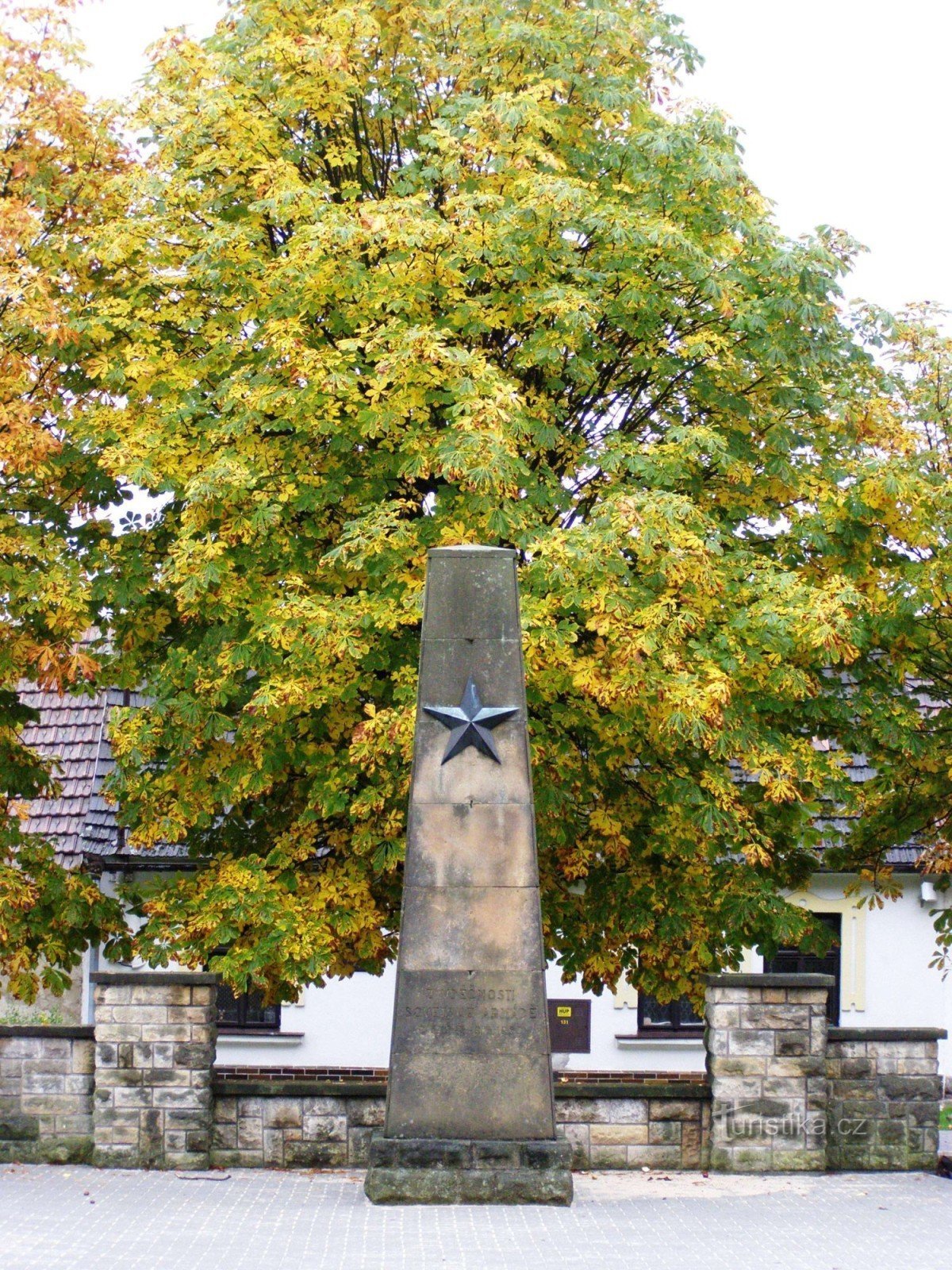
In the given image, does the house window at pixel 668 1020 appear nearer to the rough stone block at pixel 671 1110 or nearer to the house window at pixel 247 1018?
the house window at pixel 247 1018

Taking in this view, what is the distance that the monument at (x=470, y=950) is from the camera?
32.5 ft

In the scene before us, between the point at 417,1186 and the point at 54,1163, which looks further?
the point at 54,1163

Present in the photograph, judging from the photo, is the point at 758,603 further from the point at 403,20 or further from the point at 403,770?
the point at 403,20

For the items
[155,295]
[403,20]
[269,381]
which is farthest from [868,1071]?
[403,20]

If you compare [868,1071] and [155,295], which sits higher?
[155,295]

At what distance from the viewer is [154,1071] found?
1150 centimetres

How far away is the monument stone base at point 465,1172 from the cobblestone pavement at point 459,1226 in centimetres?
13

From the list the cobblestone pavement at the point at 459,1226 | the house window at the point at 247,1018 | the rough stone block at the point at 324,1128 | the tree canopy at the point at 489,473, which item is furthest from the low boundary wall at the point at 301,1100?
the house window at the point at 247,1018

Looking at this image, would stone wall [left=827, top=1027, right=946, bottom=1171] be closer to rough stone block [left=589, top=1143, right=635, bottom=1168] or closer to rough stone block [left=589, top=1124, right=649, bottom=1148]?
rough stone block [left=589, top=1124, right=649, bottom=1148]

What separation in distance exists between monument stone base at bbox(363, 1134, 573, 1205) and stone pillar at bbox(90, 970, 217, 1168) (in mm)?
1990

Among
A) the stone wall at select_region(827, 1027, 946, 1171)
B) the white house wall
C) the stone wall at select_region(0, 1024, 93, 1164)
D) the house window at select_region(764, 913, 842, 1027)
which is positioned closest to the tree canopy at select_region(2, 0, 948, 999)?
the stone wall at select_region(0, 1024, 93, 1164)

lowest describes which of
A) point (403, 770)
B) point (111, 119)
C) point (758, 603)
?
point (403, 770)

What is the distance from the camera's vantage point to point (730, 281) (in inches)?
514

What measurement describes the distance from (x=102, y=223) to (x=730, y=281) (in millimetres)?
5266
